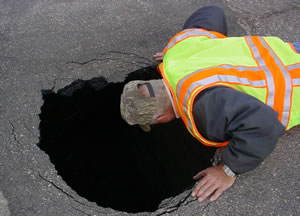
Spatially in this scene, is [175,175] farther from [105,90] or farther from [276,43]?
[276,43]

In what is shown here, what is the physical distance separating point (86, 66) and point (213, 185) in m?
1.49

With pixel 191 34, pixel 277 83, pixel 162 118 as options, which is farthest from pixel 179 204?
pixel 191 34

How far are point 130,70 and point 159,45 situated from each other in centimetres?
42

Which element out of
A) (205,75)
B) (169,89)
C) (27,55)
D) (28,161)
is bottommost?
(28,161)

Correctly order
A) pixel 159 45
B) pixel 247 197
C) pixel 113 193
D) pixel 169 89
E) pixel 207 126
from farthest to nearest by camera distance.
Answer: pixel 159 45 → pixel 113 193 → pixel 169 89 → pixel 247 197 → pixel 207 126

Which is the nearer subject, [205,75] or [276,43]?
[205,75]

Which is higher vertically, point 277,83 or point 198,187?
point 277,83

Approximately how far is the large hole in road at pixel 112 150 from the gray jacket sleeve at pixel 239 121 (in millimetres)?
730

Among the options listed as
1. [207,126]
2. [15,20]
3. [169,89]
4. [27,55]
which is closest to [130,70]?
[169,89]

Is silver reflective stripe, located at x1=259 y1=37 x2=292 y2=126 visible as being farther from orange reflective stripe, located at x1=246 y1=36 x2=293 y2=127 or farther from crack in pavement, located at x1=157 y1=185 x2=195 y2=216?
crack in pavement, located at x1=157 y1=185 x2=195 y2=216

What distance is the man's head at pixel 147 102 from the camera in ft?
7.18

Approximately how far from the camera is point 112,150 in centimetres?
301

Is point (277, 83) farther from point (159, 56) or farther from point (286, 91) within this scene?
point (159, 56)

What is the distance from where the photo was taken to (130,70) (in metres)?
2.74
